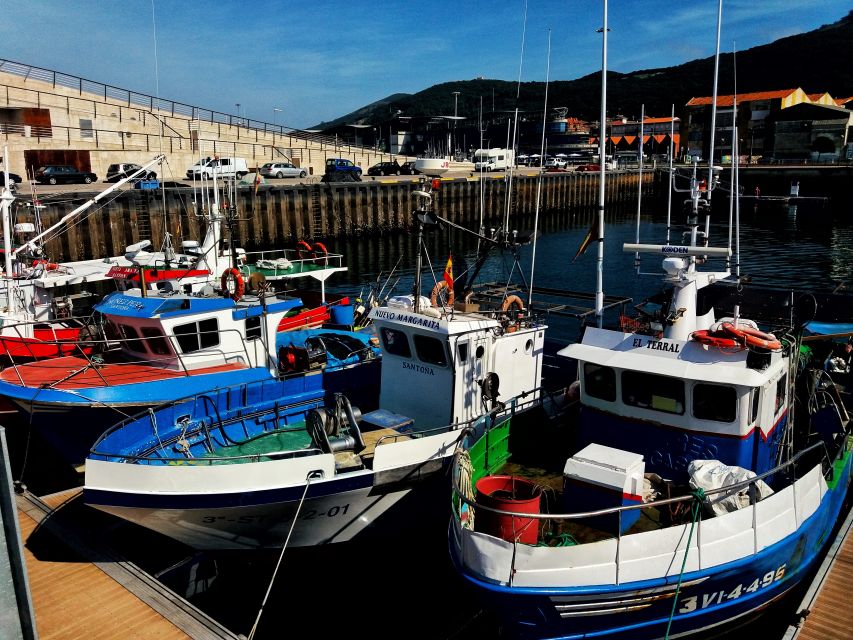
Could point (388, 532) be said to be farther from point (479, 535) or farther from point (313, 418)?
point (479, 535)

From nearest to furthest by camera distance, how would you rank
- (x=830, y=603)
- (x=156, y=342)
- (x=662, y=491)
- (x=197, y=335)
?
(x=830, y=603)
(x=662, y=491)
(x=156, y=342)
(x=197, y=335)

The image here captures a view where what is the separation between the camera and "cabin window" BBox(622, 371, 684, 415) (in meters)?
8.55

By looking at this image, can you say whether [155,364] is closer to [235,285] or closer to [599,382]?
[235,285]

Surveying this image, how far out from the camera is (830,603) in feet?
26.1

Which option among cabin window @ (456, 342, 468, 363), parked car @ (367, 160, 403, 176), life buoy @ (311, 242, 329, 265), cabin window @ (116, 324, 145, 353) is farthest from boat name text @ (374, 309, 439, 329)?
parked car @ (367, 160, 403, 176)

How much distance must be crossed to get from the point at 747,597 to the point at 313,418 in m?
5.96

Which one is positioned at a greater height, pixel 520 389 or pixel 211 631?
pixel 520 389

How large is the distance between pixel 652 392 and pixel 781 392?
201 cm

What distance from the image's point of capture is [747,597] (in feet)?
25.5

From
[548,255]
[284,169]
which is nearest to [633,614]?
[548,255]

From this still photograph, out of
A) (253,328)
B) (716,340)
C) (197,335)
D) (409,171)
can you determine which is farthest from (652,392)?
(409,171)

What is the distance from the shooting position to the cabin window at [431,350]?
34.9 feet

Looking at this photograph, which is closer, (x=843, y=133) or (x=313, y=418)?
(x=313, y=418)

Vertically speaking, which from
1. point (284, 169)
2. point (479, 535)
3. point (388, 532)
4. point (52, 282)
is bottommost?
point (388, 532)
